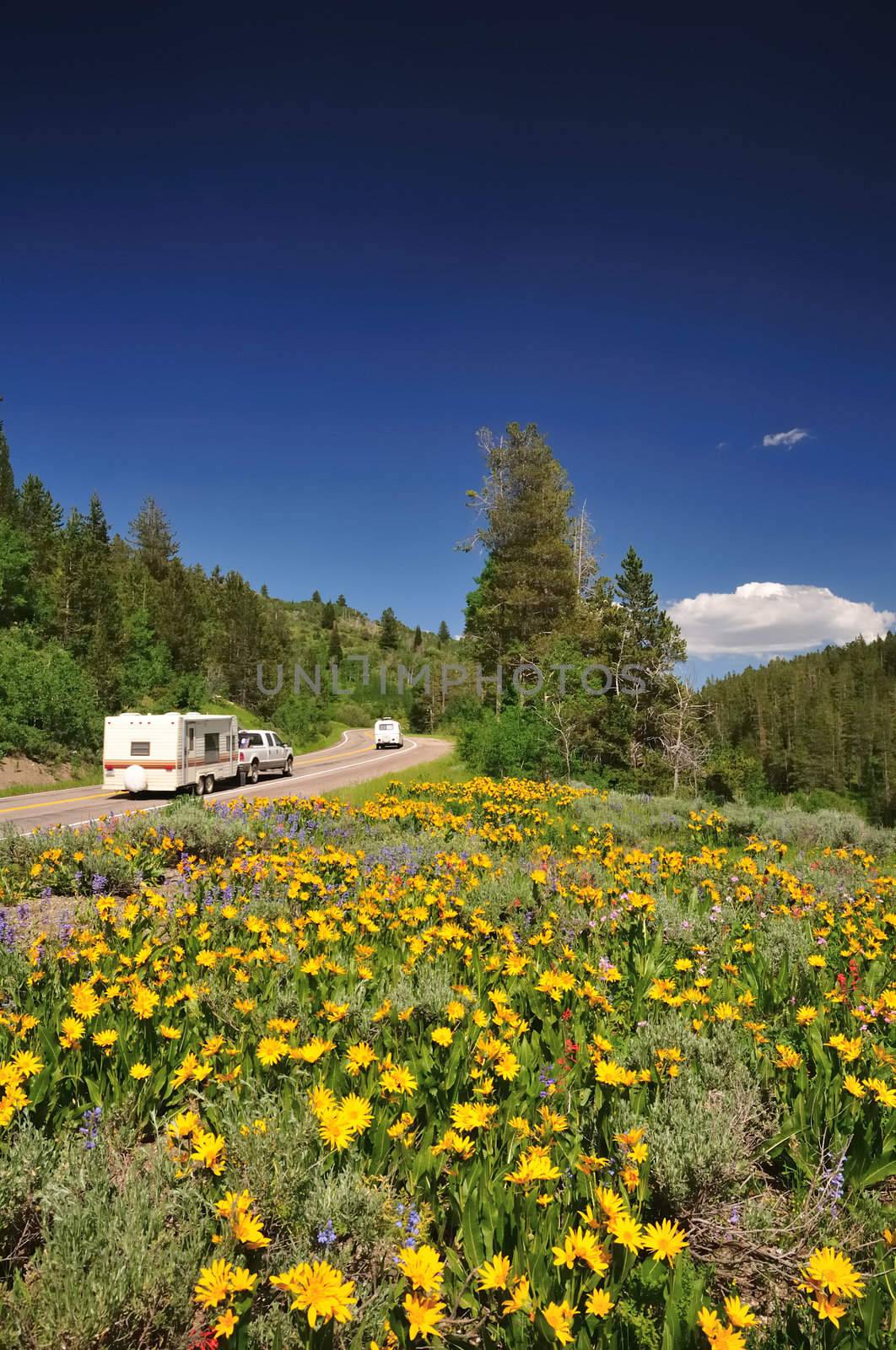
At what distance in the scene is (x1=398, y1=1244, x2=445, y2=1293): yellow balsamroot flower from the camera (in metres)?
1.63

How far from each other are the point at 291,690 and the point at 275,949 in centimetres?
5274

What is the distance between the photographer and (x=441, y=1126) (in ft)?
8.53

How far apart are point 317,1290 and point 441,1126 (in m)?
1.10

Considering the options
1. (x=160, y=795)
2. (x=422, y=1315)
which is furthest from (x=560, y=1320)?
(x=160, y=795)

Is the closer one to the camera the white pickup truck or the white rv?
the white pickup truck

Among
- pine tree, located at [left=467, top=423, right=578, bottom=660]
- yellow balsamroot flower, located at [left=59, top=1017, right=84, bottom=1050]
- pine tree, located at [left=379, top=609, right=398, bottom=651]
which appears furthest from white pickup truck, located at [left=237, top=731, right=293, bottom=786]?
pine tree, located at [left=379, top=609, right=398, bottom=651]

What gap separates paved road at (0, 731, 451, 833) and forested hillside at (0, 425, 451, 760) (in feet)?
13.6

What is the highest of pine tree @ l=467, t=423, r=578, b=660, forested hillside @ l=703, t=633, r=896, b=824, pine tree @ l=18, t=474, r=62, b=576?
pine tree @ l=18, t=474, r=62, b=576

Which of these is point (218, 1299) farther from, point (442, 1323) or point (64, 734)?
point (64, 734)

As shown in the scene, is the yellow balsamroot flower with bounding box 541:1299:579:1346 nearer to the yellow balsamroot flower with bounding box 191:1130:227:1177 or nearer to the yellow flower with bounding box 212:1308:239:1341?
the yellow flower with bounding box 212:1308:239:1341

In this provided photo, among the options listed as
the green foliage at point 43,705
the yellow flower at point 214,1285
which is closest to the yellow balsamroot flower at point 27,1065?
the yellow flower at point 214,1285

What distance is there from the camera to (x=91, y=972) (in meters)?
3.73

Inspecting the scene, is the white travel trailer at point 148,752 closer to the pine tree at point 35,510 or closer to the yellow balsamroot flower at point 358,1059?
the yellow balsamroot flower at point 358,1059

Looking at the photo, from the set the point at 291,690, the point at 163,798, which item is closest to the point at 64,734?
the point at 163,798
